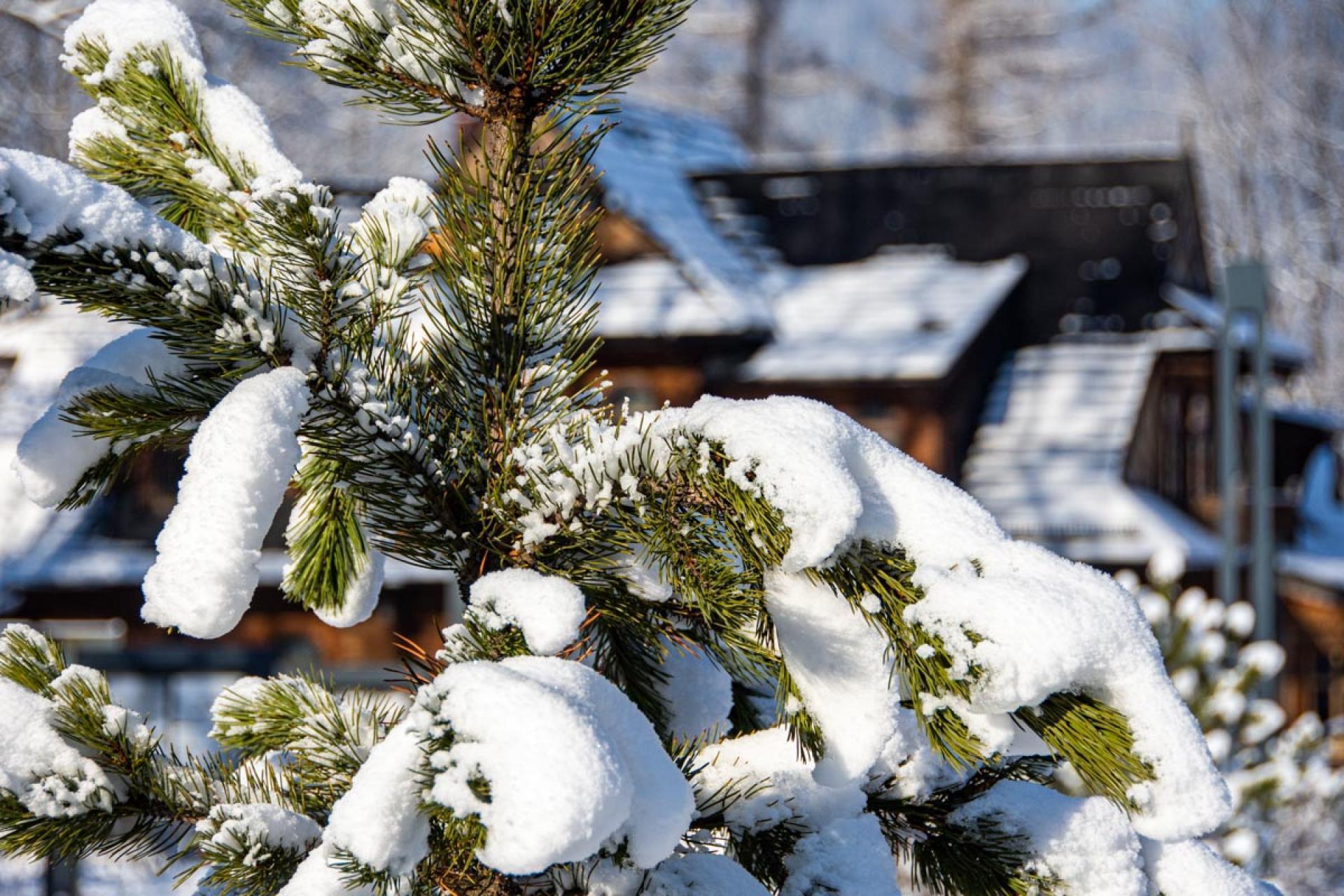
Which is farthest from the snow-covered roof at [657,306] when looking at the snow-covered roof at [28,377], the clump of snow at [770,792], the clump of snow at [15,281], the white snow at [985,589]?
the clump of snow at [15,281]

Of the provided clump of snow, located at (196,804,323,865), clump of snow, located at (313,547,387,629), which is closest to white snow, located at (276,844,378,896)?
clump of snow, located at (196,804,323,865)

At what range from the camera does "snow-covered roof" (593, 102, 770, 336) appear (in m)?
10.7

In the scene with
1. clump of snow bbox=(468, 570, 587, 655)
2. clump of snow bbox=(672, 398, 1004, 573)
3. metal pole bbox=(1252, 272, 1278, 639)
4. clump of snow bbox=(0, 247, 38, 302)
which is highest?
clump of snow bbox=(0, 247, 38, 302)

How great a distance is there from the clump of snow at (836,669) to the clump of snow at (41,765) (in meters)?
0.71

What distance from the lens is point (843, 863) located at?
54.1 inches

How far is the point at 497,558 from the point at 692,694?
0.29 metres

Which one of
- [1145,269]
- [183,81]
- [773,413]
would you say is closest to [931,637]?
[773,413]

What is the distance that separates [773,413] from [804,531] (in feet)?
0.48

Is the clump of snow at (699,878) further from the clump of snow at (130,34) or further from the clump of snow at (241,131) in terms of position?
the clump of snow at (130,34)

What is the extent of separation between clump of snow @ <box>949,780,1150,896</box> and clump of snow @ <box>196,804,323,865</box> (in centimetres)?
73

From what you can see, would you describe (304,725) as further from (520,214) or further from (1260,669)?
(1260,669)

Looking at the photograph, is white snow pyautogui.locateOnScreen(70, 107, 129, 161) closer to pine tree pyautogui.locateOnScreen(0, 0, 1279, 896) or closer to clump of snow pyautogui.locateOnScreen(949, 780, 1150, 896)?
pine tree pyautogui.locateOnScreen(0, 0, 1279, 896)

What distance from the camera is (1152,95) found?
29.5 meters

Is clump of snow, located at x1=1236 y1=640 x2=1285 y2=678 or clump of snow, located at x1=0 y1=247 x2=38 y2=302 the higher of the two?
clump of snow, located at x1=0 y1=247 x2=38 y2=302
